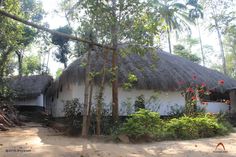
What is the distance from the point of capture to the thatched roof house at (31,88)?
77.7 ft

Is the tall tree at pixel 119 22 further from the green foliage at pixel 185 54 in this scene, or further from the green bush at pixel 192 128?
the green foliage at pixel 185 54

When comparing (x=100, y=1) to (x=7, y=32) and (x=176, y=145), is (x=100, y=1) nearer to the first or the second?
(x=176, y=145)

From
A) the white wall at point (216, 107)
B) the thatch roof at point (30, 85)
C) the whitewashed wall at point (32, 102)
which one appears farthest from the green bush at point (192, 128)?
the whitewashed wall at point (32, 102)

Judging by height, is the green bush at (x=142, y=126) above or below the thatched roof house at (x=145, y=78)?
below

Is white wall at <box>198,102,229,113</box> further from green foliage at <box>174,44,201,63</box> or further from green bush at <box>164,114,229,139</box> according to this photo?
green foliage at <box>174,44,201,63</box>

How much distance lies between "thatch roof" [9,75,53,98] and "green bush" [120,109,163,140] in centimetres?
1519

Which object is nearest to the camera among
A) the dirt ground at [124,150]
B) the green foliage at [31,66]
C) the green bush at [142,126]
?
the dirt ground at [124,150]

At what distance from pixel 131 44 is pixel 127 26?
61 cm

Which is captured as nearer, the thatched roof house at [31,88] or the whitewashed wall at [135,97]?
the whitewashed wall at [135,97]

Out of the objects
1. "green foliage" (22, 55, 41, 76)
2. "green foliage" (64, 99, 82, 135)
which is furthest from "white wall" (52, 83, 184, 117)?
"green foliage" (22, 55, 41, 76)

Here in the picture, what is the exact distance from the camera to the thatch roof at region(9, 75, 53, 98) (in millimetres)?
23578

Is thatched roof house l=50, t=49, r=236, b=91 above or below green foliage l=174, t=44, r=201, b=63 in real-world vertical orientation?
below

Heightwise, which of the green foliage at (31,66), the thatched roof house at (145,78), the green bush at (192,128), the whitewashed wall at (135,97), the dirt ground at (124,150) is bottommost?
the dirt ground at (124,150)

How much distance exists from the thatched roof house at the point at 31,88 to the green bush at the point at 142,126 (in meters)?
15.3
